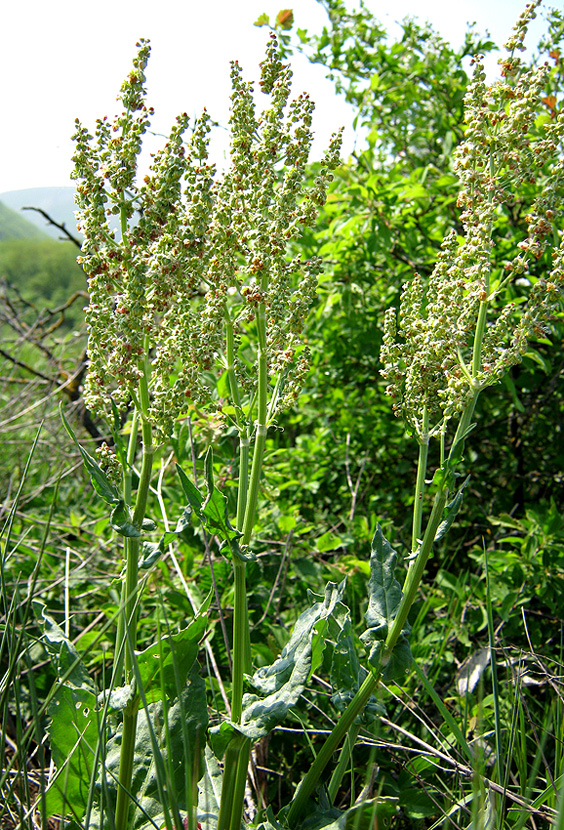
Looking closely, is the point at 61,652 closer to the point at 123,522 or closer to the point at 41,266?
the point at 123,522

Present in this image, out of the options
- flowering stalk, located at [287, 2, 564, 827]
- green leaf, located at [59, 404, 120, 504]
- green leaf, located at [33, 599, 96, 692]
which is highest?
flowering stalk, located at [287, 2, 564, 827]

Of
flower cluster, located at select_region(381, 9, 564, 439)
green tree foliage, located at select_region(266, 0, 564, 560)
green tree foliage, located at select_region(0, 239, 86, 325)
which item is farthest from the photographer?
green tree foliage, located at select_region(0, 239, 86, 325)

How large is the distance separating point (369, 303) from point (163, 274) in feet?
7.59

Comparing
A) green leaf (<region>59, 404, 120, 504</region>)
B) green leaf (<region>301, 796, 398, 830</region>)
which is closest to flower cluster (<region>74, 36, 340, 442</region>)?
green leaf (<region>59, 404, 120, 504</region>)

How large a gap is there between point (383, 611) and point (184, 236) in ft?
3.42

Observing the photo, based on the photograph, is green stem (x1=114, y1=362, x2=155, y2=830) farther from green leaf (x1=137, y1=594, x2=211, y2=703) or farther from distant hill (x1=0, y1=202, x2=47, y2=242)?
distant hill (x1=0, y1=202, x2=47, y2=242)

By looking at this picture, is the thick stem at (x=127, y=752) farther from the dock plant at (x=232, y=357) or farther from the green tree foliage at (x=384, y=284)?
the green tree foliage at (x=384, y=284)

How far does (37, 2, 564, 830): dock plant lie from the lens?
1403mm

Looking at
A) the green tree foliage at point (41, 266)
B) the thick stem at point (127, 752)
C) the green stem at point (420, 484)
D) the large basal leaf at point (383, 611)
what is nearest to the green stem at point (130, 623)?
the thick stem at point (127, 752)

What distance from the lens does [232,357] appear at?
157cm

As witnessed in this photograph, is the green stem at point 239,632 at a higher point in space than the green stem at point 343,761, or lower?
higher

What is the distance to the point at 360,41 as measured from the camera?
3918 mm

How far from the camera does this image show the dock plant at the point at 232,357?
1403 millimetres

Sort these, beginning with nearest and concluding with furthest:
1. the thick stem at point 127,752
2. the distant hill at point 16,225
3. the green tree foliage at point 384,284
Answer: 1. the thick stem at point 127,752
2. the green tree foliage at point 384,284
3. the distant hill at point 16,225
